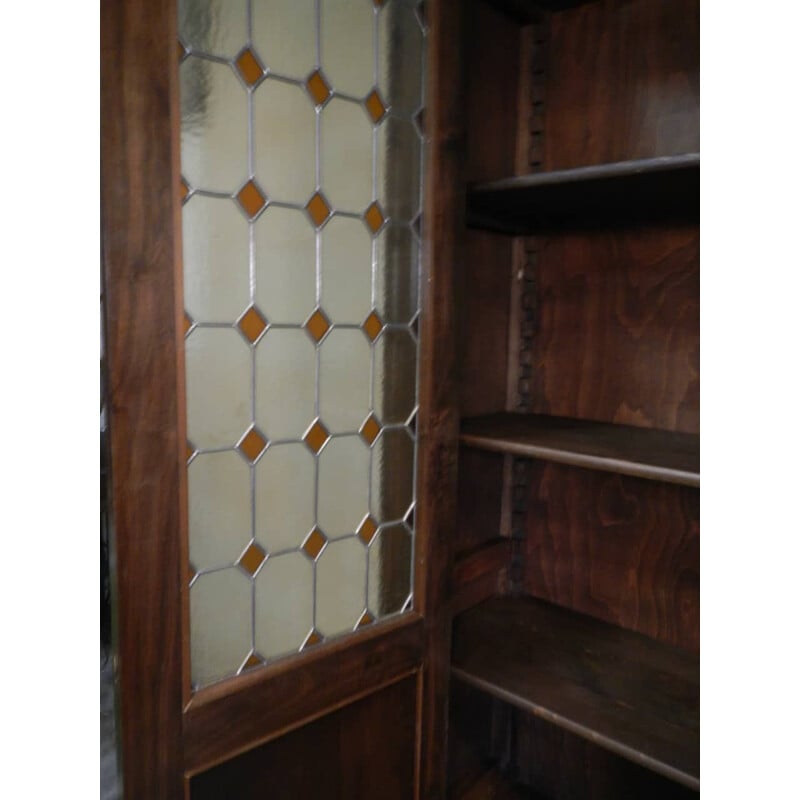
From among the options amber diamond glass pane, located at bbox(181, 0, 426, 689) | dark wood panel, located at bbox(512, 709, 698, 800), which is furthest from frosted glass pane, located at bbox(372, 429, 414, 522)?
dark wood panel, located at bbox(512, 709, 698, 800)

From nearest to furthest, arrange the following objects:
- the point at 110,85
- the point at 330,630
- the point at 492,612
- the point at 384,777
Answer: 1. the point at 110,85
2. the point at 330,630
3. the point at 384,777
4. the point at 492,612

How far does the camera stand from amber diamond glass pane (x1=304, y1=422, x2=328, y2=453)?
3.63 ft

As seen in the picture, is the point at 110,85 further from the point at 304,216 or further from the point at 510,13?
the point at 510,13

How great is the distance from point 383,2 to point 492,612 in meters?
1.25

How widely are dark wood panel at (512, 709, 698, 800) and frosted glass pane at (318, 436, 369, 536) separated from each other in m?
0.83

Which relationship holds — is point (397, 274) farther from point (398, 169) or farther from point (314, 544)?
point (314, 544)

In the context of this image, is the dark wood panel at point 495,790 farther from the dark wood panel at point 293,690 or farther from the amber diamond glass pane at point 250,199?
the amber diamond glass pane at point 250,199

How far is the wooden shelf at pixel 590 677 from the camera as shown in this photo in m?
1.12

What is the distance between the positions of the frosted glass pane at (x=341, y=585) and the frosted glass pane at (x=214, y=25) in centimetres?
77

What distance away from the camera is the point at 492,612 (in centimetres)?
157

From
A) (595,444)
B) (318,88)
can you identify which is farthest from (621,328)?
(318,88)

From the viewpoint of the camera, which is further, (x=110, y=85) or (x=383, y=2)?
(x=383, y=2)

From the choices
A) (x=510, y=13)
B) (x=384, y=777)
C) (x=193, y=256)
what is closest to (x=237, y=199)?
(x=193, y=256)

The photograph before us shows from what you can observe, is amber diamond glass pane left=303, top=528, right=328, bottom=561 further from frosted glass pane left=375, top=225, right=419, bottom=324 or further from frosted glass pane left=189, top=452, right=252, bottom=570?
frosted glass pane left=375, top=225, right=419, bottom=324
